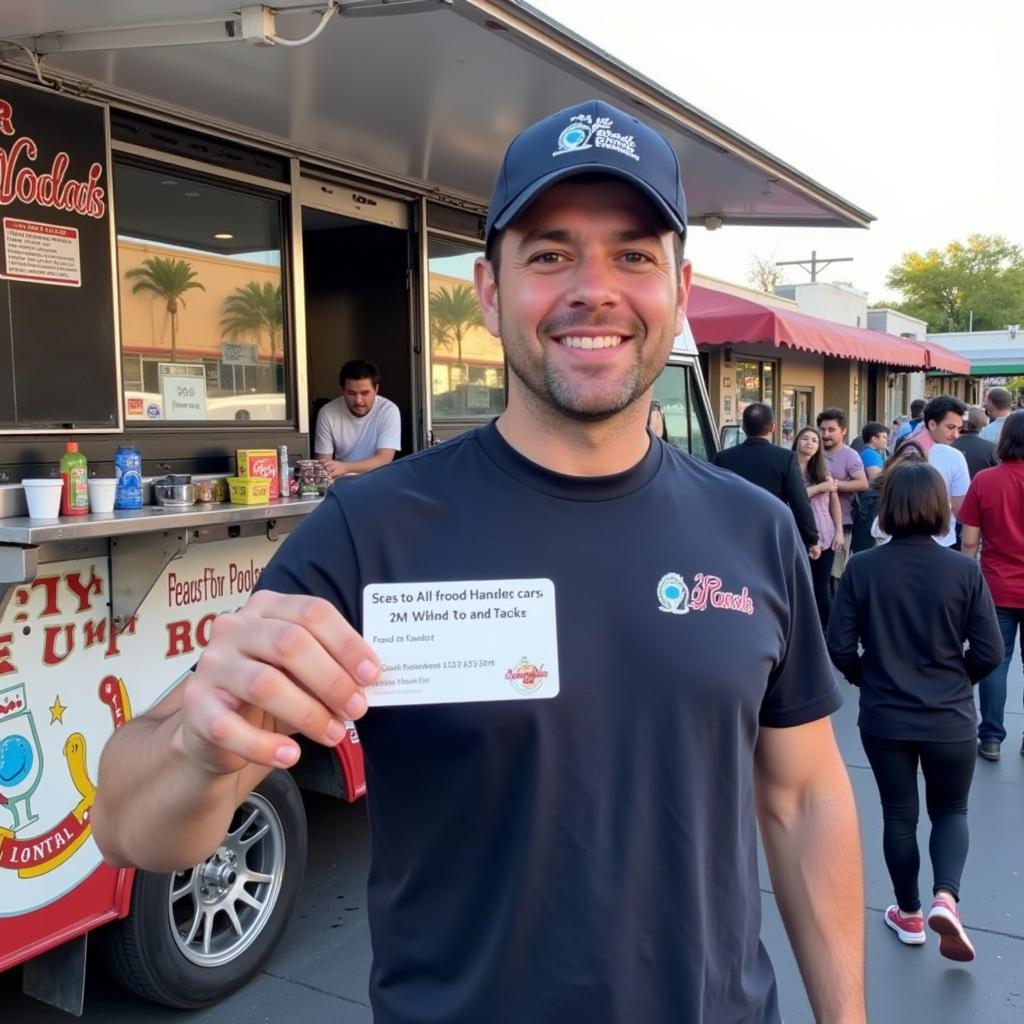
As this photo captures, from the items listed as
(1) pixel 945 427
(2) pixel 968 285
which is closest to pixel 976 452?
(1) pixel 945 427

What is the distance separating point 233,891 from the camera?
3355mm

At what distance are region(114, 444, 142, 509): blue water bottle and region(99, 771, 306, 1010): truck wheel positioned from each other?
0.98 metres

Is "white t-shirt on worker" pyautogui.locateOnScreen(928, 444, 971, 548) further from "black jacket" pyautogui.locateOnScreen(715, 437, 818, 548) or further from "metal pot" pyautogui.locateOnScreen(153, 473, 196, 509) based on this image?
"metal pot" pyautogui.locateOnScreen(153, 473, 196, 509)

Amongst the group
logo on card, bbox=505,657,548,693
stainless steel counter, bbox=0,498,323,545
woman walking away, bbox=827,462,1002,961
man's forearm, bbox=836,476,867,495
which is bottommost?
woman walking away, bbox=827,462,1002,961

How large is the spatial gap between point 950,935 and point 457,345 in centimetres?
359

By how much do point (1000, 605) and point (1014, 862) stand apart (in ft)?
5.33

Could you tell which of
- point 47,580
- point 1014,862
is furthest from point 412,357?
point 1014,862

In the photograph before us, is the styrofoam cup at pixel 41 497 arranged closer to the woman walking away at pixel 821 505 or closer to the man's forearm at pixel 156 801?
the man's forearm at pixel 156 801

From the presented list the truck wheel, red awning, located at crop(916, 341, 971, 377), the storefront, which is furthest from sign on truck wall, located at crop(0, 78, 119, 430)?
red awning, located at crop(916, 341, 971, 377)

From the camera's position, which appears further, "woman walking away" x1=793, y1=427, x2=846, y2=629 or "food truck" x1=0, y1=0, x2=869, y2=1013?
"woman walking away" x1=793, y1=427, x2=846, y2=629

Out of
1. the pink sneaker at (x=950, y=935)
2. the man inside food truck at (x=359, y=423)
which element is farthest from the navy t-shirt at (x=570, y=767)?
the man inside food truck at (x=359, y=423)

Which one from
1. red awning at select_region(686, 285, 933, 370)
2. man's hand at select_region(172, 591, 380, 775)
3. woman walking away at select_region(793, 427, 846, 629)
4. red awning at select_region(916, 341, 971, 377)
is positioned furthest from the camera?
red awning at select_region(916, 341, 971, 377)

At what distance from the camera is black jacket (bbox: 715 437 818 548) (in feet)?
22.0

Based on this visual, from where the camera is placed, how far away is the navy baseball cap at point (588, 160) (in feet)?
4.83
